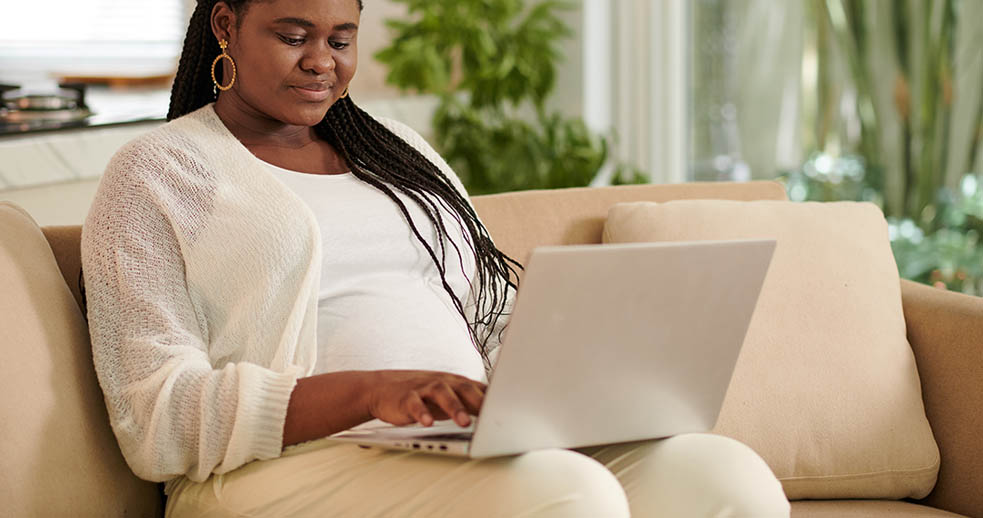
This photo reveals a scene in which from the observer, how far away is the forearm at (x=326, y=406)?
45.5 inches

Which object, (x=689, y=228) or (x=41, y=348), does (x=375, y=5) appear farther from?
(x=41, y=348)

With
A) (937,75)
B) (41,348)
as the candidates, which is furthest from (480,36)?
(41,348)

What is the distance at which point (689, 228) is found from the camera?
1681 mm

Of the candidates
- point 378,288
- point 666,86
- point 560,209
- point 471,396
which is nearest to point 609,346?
point 471,396

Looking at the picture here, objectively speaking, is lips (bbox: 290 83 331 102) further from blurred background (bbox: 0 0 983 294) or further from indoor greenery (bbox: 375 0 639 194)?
indoor greenery (bbox: 375 0 639 194)

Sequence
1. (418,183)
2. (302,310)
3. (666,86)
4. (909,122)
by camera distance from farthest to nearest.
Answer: (666,86)
(909,122)
(418,183)
(302,310)

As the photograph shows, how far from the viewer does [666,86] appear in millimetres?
3600

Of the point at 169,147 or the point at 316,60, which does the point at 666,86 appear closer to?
the point at 316,60

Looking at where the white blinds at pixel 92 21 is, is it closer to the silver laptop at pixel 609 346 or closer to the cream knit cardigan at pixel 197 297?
the cream knit cardigan at pixel 197 297

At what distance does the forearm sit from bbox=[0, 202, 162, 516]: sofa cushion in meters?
0.24

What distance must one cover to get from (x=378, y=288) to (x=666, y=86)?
240 centimetres

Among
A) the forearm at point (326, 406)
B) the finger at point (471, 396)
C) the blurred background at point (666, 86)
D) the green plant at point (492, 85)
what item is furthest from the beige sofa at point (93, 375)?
the green plant at point (492, 85)

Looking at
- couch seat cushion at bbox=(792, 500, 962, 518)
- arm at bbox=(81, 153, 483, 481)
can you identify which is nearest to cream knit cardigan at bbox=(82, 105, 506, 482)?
arm at bbox=(81, 153, 483, 481)

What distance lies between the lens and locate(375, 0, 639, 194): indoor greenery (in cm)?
309
